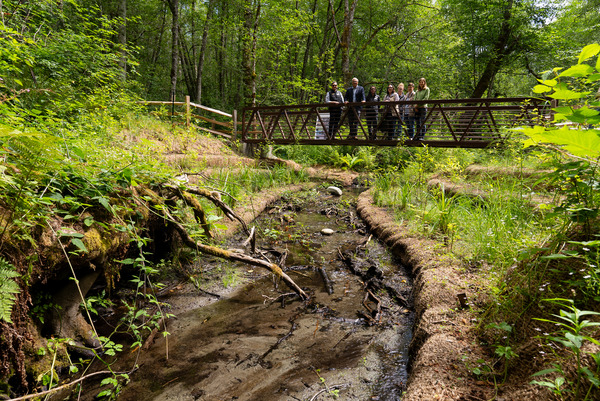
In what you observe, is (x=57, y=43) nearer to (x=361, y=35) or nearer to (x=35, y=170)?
(x=35, y=170)

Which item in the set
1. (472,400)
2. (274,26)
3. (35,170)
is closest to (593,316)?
(472,400)

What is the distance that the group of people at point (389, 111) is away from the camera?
31.0ft

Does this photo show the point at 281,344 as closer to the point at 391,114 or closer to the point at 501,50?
the point at 391,114

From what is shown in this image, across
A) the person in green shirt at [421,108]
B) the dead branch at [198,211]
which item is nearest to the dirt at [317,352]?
the dead branch at [198,211]

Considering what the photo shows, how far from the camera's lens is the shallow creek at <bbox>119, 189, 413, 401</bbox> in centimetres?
223

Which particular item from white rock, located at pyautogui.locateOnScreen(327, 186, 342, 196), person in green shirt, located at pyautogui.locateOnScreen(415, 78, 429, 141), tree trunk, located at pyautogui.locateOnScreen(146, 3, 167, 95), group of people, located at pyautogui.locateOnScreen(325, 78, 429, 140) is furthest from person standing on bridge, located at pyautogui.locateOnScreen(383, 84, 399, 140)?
tree trunk, located at pyautogui.locateOnScreen(146, 3, 167, 95)

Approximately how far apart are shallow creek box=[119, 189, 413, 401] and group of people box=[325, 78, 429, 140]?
6.37m

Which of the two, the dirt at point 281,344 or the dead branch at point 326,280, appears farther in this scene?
the dead branch at point 326,280

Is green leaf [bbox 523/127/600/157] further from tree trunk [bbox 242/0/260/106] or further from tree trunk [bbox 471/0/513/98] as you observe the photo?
tree trunk [bbox 471/0/513/98]

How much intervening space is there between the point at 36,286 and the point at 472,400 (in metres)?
2.87

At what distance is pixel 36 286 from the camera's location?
213 cm

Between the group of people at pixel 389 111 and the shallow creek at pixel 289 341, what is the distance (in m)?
6.37

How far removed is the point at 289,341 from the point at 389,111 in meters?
9.13

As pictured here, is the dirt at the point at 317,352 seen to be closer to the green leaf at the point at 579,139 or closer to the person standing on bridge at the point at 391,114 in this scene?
the green leaf at the point at 579,139
